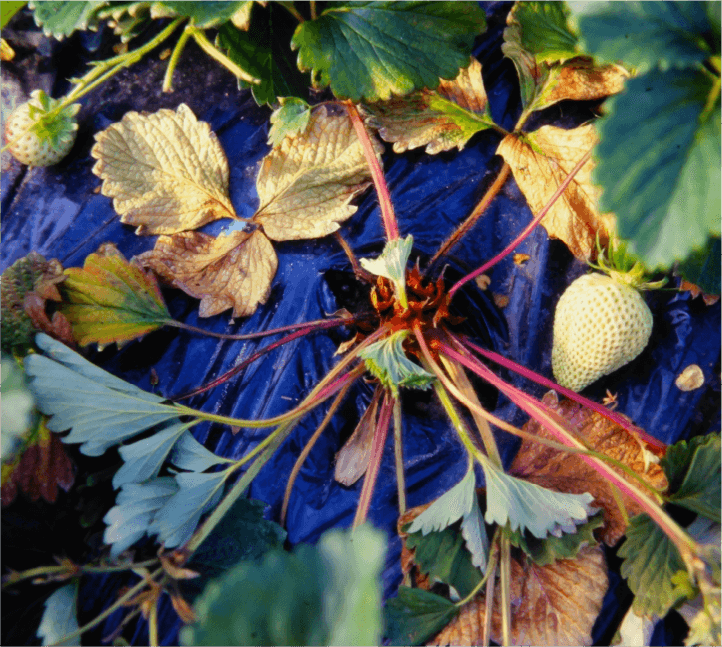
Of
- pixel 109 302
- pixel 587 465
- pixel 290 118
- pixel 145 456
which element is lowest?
pixel 587 465

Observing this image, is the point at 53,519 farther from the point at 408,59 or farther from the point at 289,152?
the point at 408,59

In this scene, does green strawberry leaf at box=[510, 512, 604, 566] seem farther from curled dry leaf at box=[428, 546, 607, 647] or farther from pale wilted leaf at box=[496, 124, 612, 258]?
pale wilted leaf at box=[496, 124, 612, 258]

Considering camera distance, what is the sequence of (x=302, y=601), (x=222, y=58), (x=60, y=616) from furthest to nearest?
A: (x=222, y=58)
(x=60, y=616)
(x=302, y=601)

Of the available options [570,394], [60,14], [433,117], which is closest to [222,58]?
[60,14]

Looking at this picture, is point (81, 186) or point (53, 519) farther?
point (81, 186)

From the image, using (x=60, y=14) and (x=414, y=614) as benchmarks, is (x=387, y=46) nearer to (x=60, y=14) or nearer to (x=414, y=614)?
(x=60, y=14)

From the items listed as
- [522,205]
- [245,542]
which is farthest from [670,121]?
[245,542]
